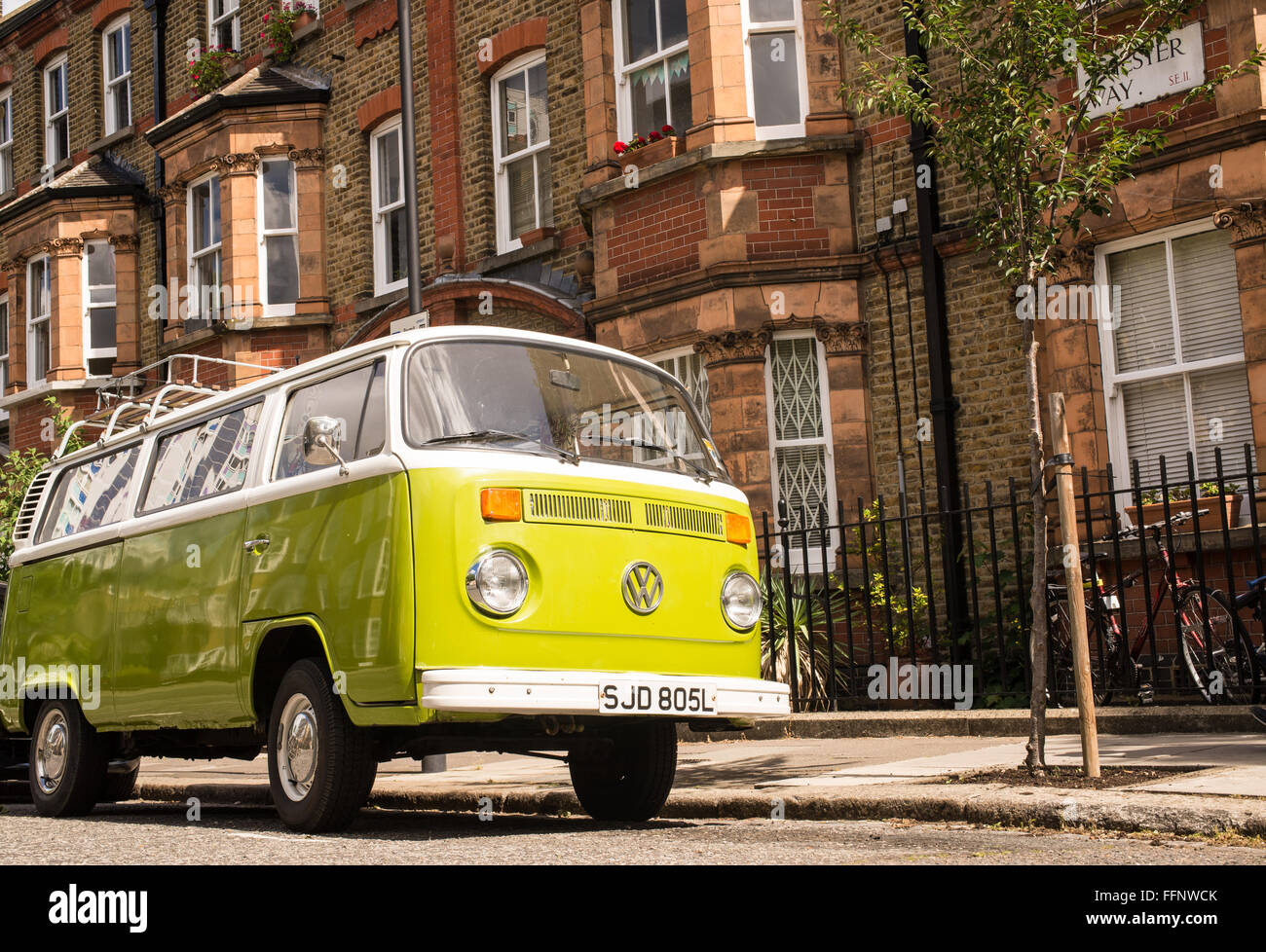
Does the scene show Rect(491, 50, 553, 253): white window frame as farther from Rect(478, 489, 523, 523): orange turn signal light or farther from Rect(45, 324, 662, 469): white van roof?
Rect(478, 489, 523, 523): orange turn signal light

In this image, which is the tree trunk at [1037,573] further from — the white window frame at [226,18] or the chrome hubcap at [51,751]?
the white window frame at [226,18]

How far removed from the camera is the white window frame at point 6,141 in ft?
90.7

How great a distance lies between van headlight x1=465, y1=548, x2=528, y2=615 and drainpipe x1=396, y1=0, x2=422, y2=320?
6124 millimetres

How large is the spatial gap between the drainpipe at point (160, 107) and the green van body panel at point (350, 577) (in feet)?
54.9

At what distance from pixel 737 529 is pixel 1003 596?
6.06m

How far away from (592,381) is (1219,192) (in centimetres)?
676

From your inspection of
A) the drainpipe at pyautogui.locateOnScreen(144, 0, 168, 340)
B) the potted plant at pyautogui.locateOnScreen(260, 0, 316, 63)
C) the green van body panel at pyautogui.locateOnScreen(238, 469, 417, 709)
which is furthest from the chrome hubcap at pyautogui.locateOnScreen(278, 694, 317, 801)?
the drainpipe at pyautogui.locateOnScreen(144, 0, 168, 340)

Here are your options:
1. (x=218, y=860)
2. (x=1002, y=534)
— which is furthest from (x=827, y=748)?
(x=218, y=860)

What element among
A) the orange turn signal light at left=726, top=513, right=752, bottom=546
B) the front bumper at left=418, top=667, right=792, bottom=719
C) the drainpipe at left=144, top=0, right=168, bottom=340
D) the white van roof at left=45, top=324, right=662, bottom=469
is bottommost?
the front bumper at left=418, top=667, right=792, bottom=719

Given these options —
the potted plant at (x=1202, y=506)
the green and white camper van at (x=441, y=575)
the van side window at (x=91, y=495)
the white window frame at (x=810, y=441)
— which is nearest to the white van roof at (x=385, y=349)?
Result: the green and white camper van at (x=441, y=575)

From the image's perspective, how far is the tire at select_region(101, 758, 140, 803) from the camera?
30.0 ft

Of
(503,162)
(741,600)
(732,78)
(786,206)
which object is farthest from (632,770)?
(503,162)

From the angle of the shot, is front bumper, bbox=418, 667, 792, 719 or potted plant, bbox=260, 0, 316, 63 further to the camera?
potted plant, bbox=260, 0, 316, 63
